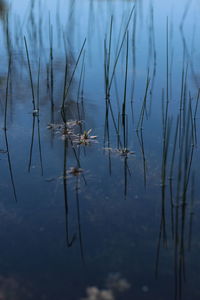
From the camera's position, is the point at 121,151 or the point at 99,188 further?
the point at 121,151

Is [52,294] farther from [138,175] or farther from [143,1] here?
[143,1]

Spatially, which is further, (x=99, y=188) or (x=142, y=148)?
(x=142, y=148)

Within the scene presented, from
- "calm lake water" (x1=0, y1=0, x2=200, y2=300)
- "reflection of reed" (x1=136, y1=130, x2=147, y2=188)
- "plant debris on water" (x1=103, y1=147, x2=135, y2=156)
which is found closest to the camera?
"calm lake water" (x1=0, y1=0, x2=200, y2=300)

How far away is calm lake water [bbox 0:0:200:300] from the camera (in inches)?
52.4

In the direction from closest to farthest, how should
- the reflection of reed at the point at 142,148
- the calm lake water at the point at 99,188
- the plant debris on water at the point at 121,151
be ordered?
the calm lake water at the point at 99,188
the reflection of reed at the point at 142,148
the plant debris on water at the point at 121,151

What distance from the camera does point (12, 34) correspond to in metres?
4.05

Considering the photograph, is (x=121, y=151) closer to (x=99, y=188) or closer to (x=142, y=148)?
(x=142, y=148)

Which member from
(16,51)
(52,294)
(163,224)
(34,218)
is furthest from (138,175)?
(16,51)

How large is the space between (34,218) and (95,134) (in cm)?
80

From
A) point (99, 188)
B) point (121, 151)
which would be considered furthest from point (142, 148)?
Result: point (99, 188)

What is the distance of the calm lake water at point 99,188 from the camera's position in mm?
1332

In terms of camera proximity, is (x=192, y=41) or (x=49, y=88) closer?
(x=49, y=88)

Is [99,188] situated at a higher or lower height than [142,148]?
lower

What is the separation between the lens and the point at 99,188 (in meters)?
1.80
